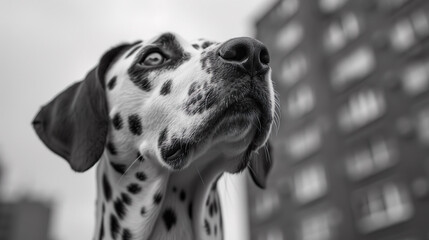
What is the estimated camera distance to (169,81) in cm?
307

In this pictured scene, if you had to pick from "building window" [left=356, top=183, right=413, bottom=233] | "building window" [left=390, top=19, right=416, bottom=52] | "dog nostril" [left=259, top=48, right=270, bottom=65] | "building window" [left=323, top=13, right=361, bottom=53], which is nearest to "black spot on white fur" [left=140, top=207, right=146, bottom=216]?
"dog nostril" [left=259, top=48, right=270, bottom=65]

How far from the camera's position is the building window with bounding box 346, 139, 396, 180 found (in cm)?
2753

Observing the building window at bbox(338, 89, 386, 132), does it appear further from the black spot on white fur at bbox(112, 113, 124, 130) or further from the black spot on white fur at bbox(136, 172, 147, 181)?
the black spot on white fur at bbox(136, 172, 147, 181)

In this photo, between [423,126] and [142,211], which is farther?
[423,126]

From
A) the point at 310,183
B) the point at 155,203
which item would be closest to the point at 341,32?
the point at 310,183

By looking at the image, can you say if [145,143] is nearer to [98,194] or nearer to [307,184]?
[98,194]

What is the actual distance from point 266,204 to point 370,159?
11.6m

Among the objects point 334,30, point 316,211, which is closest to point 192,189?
point 316,211

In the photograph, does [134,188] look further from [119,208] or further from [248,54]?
[248,54]

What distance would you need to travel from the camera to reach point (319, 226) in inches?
1272

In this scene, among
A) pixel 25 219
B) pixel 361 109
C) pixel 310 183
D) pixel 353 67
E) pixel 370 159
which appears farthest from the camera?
pixel 25 219

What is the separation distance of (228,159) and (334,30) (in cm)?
3311

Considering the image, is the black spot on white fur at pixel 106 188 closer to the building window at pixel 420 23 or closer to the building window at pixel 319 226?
the building window at pixel 420 23

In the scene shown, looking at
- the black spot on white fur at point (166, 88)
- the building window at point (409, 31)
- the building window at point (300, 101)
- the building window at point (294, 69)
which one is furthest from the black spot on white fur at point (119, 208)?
the building window at point (294, 69)
